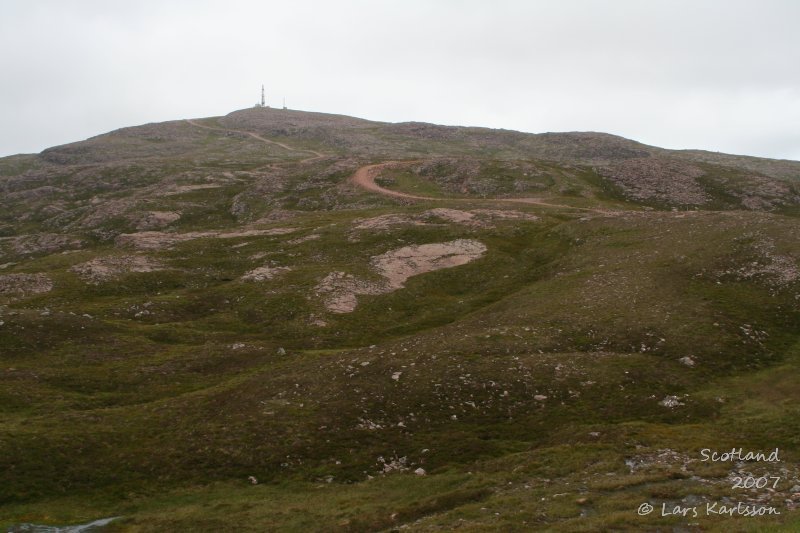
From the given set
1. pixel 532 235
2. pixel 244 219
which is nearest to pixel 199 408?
pixel 532 235

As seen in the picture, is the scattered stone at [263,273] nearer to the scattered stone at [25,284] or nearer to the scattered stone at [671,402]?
the scattered stone at [25,284]

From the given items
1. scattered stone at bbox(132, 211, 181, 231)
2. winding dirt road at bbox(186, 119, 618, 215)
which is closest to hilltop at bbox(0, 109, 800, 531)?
winding dirt road at bbox(186, 119, 618, 215)

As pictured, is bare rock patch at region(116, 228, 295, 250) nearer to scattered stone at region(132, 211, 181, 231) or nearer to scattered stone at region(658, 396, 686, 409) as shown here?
scattered stone at region(132, 211, 181, 231)

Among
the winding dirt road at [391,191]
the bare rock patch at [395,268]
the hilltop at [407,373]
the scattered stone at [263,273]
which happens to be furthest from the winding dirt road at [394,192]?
the scattered stone at [263,273]

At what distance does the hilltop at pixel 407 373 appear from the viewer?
27250 mm

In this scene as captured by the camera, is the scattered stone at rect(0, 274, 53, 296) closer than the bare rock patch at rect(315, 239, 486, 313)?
No

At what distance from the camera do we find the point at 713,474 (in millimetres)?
24391

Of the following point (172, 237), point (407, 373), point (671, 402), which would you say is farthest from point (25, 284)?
point (671, 402)

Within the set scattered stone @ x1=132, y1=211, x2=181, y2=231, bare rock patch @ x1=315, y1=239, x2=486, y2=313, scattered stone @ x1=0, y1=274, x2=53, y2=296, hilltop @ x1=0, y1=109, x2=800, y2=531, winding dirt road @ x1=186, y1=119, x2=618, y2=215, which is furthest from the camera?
scattered stone @ x1=132, y1=211, x2=181, y2=231

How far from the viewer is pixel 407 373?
132ft

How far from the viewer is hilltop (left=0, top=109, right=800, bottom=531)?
2725 centimetres

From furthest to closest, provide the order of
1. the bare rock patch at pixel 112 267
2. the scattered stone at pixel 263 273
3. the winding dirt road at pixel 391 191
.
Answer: the winding dirt road at pixel 391 191 < the bare rock patch at pixel 112 267 < the scattered stone at pixel 263 273

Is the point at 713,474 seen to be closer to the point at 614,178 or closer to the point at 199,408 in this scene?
the point at 199,408

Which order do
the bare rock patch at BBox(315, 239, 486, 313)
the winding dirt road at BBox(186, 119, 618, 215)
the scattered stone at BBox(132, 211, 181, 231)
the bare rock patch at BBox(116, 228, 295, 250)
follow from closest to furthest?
the bare rock patch at BBox(315, 239, 486, 313) → the bare rock patch at BBox(116, 228, 295, 250) → the winding dirt road at BBox(186, 119, 618, 215) → the scattered stone at BBox(132, 211, 181, 231)
